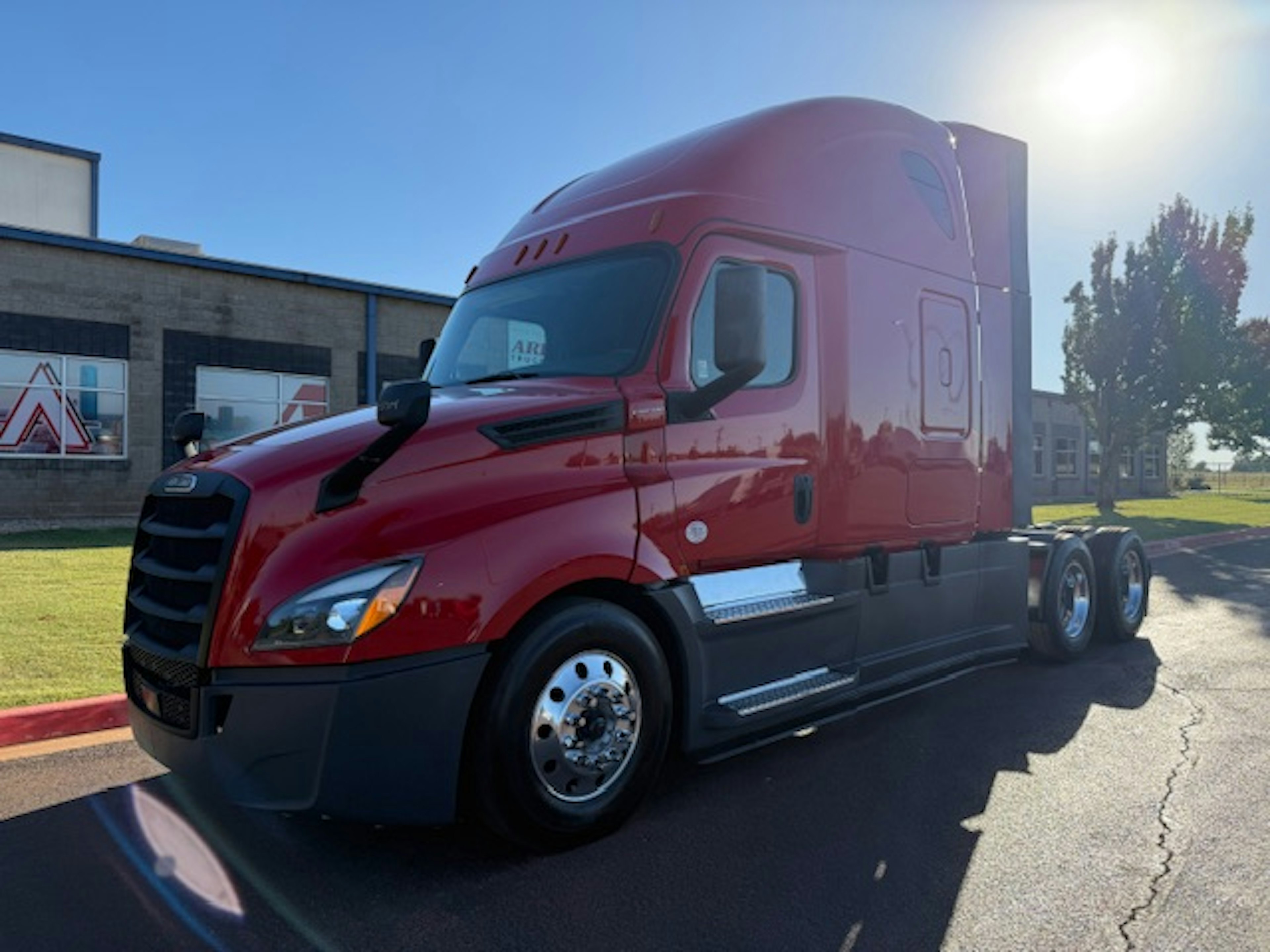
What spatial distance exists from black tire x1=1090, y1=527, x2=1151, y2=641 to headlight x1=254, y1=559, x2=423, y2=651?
6.52 metres

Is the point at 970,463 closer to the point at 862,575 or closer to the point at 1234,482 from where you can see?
the point at 862,575

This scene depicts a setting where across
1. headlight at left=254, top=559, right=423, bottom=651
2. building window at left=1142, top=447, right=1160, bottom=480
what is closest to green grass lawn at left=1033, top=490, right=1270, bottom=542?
building window at left=1142, top=447, right=1160, bottom=480

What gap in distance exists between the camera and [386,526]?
3.10 m

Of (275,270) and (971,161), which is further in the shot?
(275,270)

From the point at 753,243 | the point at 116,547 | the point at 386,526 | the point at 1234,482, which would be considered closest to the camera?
the point at 386,526

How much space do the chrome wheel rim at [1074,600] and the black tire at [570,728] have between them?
4479 mm

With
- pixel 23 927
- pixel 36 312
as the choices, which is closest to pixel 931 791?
pixel 23 927

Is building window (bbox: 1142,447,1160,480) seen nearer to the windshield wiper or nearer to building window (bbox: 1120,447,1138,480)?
building window (bbox: 1120,447,1138,480)

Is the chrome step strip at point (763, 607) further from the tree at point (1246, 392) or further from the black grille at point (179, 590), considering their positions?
the tree at point (1246, 392)

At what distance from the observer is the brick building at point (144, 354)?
55.6 feet

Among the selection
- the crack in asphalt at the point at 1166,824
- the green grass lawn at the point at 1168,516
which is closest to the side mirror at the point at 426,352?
the crack in asphalt at the point at 1166,824

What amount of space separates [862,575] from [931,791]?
1209 millimetres

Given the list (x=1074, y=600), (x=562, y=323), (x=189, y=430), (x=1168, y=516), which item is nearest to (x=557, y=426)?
(x=562, y=323)

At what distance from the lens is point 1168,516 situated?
1043 inches
